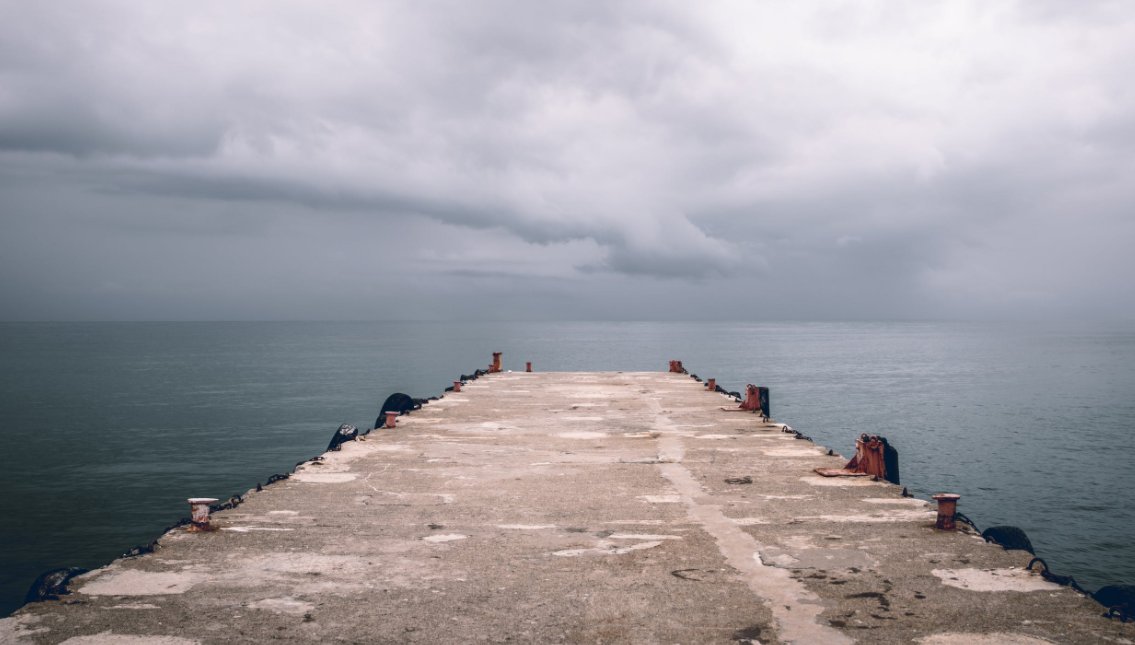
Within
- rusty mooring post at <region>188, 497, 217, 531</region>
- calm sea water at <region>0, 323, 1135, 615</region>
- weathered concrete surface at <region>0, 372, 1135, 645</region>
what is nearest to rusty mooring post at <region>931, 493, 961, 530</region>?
weathered concrete surface at <region>0, 372, 1135, 645</region>

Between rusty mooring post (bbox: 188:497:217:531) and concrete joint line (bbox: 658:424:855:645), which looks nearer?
concrete joint line (bbox: 658:424:855:645)

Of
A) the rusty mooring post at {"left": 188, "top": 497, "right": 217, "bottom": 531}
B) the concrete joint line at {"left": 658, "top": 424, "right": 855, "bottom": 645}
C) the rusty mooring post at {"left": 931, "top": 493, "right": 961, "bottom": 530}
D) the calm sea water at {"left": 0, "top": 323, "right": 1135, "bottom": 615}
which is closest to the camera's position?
the concrete joint line at {"left": 658, "top": 424, "right": 855, "bottom": 645}

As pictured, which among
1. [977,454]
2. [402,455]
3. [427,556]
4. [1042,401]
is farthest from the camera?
[1042,401]

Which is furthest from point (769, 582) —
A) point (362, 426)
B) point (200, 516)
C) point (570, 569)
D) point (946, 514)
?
point (362, 426)

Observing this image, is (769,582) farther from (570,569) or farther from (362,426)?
(362,426)

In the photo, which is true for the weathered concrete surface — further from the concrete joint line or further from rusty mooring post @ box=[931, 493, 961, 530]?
rusty mooring post @ box=[931, 493, 961, 530]

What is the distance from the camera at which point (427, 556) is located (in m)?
7.97

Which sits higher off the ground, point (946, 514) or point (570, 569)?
point (946, 514)

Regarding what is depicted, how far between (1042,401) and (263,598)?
211 feet

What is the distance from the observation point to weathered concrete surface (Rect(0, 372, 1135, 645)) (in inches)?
239

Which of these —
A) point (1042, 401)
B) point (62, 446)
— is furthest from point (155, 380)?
point (1042, 401)

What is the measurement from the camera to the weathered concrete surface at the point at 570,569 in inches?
239

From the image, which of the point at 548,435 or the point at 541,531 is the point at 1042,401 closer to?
the point at 548,435

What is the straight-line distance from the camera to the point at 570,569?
7539mm
